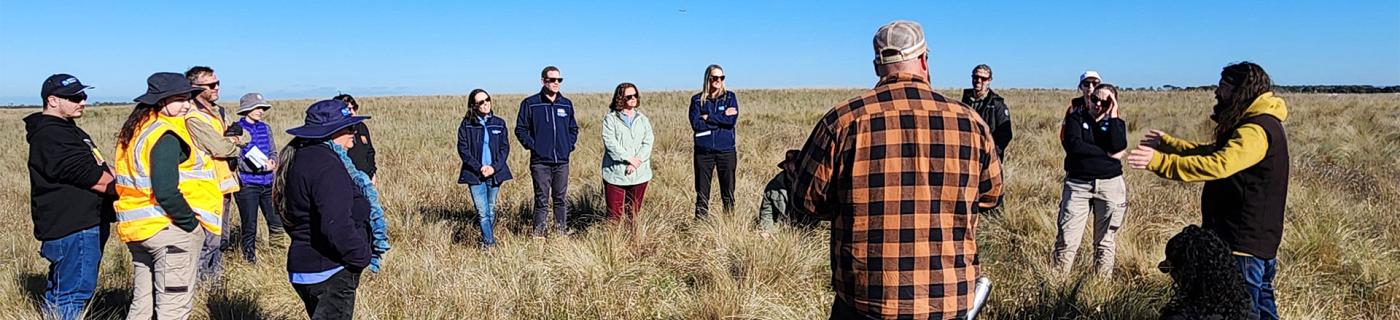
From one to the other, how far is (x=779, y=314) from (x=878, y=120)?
1937 millimetres

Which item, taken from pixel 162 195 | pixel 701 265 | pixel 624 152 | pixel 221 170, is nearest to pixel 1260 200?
pixel 701 265

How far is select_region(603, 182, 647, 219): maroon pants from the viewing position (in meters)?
5.81

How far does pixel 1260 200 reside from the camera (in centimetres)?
295

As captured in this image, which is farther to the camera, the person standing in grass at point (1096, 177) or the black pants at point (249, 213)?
the black pants at point (249, 213)

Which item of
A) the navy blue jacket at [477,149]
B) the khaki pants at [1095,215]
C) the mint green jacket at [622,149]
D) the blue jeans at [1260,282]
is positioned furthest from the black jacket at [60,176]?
the khaki pants at [1095,215]

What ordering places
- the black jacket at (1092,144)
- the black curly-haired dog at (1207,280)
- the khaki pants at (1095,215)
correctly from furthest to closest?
the khaki pants at (1095,215) < the black jacket at (1092,144) < the black curly-haired dog at (1207,280)

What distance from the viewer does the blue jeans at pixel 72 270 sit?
3.38m

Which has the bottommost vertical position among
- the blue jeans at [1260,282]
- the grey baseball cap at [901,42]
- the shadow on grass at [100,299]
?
the shadow on grass at [100,299]

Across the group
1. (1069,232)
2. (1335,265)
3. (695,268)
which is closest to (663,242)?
(695,268)

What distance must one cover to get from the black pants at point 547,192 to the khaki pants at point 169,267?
2647 mm

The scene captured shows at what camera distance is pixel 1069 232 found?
14.8 ft

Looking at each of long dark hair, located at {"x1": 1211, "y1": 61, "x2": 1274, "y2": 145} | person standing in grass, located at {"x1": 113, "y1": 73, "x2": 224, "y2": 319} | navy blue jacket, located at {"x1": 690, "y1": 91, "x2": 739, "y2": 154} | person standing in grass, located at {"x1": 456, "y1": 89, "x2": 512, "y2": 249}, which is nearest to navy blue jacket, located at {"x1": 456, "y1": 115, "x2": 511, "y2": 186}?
person standing in grass, located at {"x1": 456, "y1": 89, "x2": 512, "y2": 249}

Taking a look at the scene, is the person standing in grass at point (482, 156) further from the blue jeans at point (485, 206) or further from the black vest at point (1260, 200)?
the black vest at point (1260, 200)

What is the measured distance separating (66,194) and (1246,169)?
16.6ft
